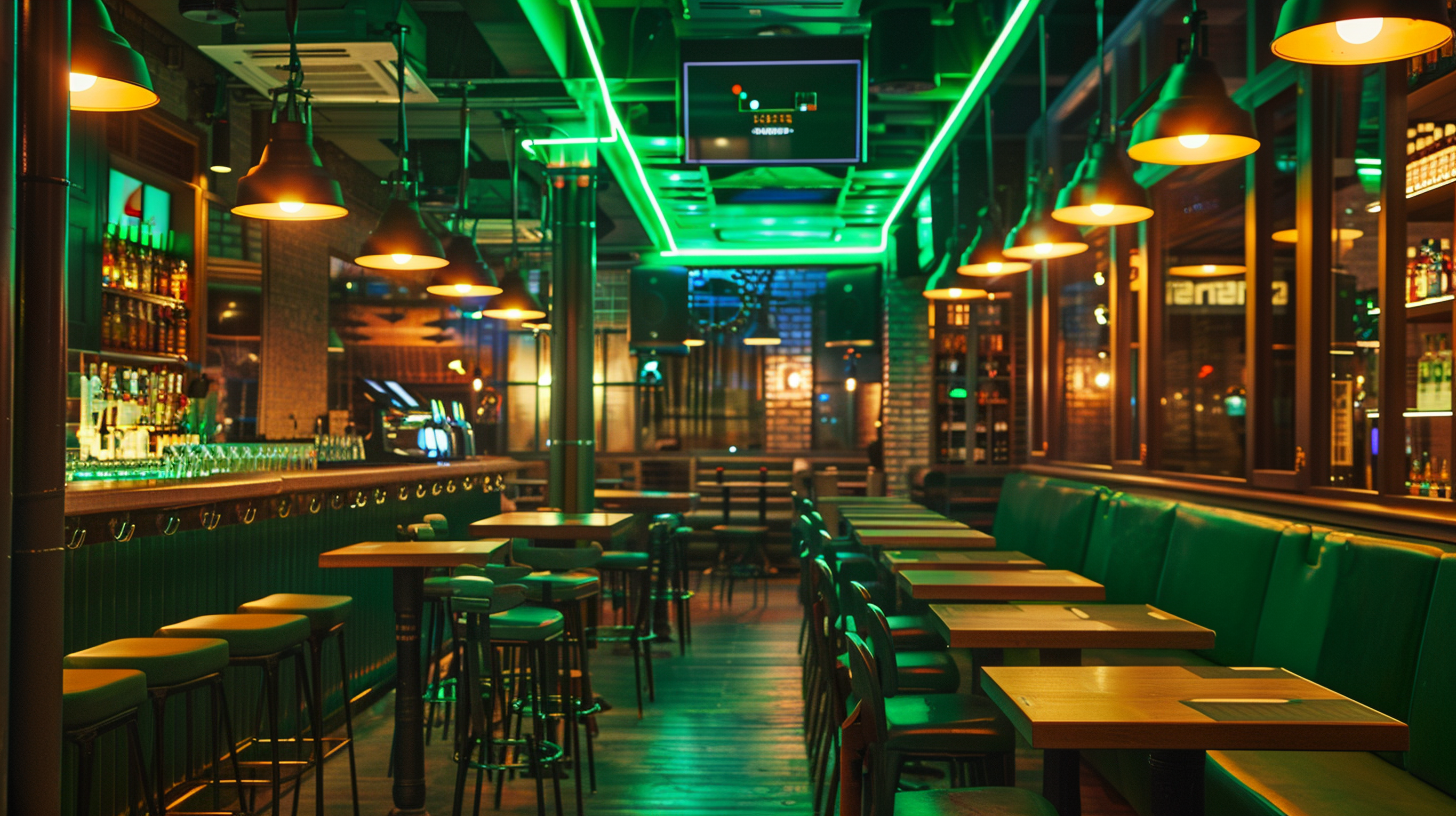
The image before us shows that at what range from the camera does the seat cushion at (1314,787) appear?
2277 mm

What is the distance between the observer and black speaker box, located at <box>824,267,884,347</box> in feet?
38.4

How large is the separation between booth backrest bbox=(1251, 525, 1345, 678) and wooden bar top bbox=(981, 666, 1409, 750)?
965 millimetres

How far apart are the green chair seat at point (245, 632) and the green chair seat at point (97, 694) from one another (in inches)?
21.1

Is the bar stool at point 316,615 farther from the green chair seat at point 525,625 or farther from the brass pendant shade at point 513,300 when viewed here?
the brass pendant shade at point 513,300

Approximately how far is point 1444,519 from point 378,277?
11.8 metres

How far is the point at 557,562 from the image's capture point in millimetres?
4035

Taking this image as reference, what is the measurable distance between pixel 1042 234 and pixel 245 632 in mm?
3707

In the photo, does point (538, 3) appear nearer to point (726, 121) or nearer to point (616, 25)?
point (616, 25)

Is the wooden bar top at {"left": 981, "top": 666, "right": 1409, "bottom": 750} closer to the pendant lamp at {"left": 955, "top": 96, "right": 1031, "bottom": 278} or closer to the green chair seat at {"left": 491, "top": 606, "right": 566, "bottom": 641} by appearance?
the green chair seat at {"left": 491, "top": 606, "right": 566, "bottom": 641}

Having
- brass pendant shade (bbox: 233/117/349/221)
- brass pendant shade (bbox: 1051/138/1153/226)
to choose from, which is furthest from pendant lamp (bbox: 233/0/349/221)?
brass pendant shade (bbox: 1051/138/1153/226)

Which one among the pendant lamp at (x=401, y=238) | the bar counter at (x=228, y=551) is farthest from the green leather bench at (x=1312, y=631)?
the pendant lamp at (x=401, y=238)

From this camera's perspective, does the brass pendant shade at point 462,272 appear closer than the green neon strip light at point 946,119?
No

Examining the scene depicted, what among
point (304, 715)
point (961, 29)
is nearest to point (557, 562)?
point (304, 715)

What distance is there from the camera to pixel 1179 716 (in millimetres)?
1961
